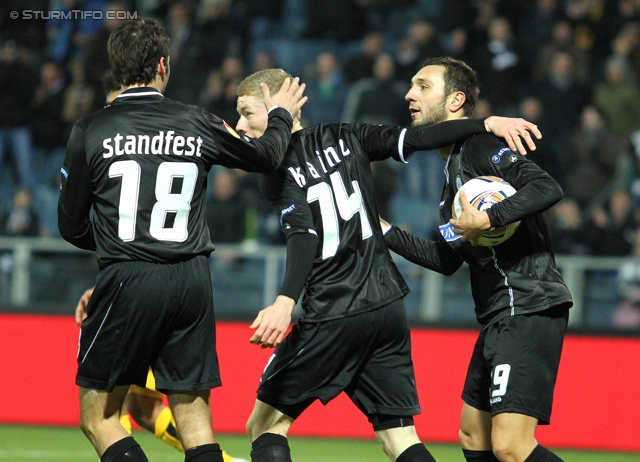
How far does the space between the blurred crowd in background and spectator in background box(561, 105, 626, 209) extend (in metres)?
0.01

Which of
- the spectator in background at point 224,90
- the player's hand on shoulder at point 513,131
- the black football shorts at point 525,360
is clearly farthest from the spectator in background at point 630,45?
the black football shorts at point 525,360

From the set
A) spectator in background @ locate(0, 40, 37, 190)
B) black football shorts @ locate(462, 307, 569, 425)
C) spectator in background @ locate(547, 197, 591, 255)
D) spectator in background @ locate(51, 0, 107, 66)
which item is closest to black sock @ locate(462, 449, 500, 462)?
black football shorts @ locate(462, 307, 569, 425)

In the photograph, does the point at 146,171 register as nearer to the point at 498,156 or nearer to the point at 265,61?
the point at 498,156

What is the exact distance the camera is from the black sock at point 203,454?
3.76 m

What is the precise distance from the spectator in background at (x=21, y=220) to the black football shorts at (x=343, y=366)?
569cm

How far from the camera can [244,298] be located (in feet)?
26.8

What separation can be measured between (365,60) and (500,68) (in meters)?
1.56

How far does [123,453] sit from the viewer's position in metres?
3.74

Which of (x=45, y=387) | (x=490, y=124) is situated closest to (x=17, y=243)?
(x=45, y=387)

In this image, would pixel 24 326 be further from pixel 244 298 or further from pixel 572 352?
pixel 572 352

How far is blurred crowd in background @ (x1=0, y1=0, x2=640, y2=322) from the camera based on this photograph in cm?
924

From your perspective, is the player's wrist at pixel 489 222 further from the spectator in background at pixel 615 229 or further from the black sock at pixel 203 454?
the spectator in background at pixel 615 229

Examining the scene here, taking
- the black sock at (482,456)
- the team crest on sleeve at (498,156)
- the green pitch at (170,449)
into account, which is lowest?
the green pitch at (170,449)

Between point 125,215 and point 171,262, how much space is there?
0.27 m
